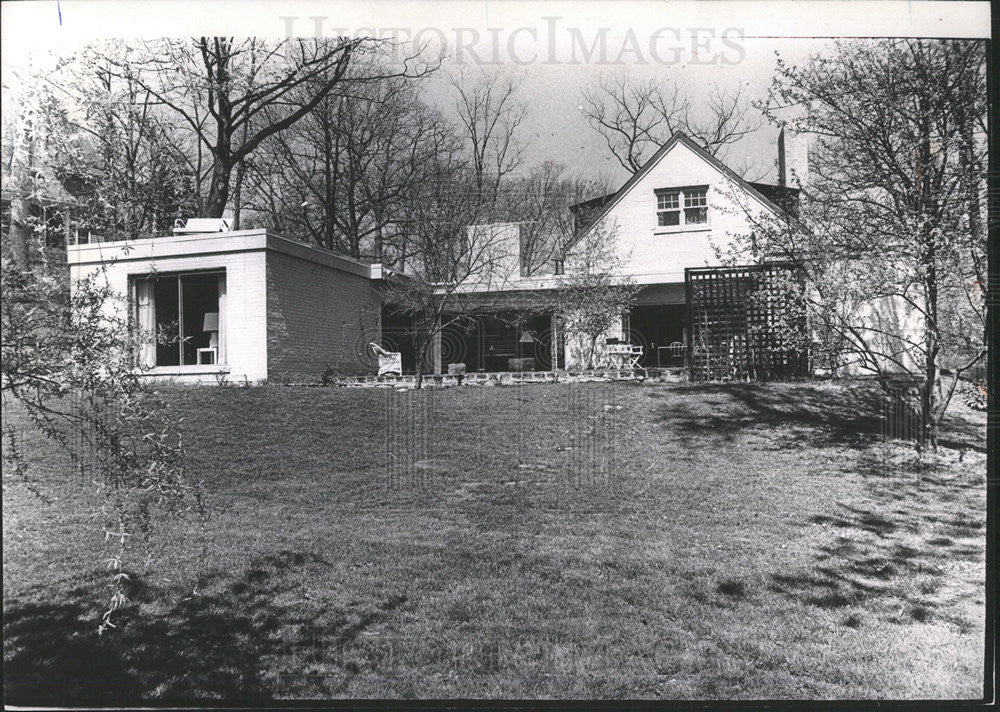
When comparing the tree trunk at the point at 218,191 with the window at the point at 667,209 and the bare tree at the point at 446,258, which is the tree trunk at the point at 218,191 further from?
the window at the point at 667,209

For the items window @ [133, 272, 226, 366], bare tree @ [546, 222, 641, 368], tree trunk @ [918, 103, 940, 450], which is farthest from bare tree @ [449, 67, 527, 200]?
tree trunk @ [918, 103, 940, 450]

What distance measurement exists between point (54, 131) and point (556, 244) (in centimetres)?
279

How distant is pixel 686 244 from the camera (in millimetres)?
4336

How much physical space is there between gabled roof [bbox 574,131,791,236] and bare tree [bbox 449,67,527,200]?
2.20 ft

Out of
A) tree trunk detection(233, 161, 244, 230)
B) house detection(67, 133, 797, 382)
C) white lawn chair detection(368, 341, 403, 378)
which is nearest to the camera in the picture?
house detection(67, 133, 797, 382)

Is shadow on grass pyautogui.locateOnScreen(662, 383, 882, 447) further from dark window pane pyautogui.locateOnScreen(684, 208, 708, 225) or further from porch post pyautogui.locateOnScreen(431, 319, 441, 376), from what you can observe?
porch post pyautogui.locateOnScreen(431, 319, 441, 376)

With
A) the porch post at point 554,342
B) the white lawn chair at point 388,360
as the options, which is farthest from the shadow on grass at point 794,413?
the white lawn chair at point 388,360

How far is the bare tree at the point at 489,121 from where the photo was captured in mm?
3080

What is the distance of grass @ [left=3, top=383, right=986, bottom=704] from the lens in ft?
8.87

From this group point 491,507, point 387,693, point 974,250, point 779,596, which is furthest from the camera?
point 491,507

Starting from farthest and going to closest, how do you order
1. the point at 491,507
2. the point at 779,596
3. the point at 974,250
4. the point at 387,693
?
the point at 491,507 < the point at 974,250 < the point at 779,596 < the point at 387,693

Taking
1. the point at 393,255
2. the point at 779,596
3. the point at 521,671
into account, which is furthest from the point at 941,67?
the point at 521,671

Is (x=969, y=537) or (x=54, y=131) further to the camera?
(x=969, y=537)

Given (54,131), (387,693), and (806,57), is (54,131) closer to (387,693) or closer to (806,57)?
(387,693)
